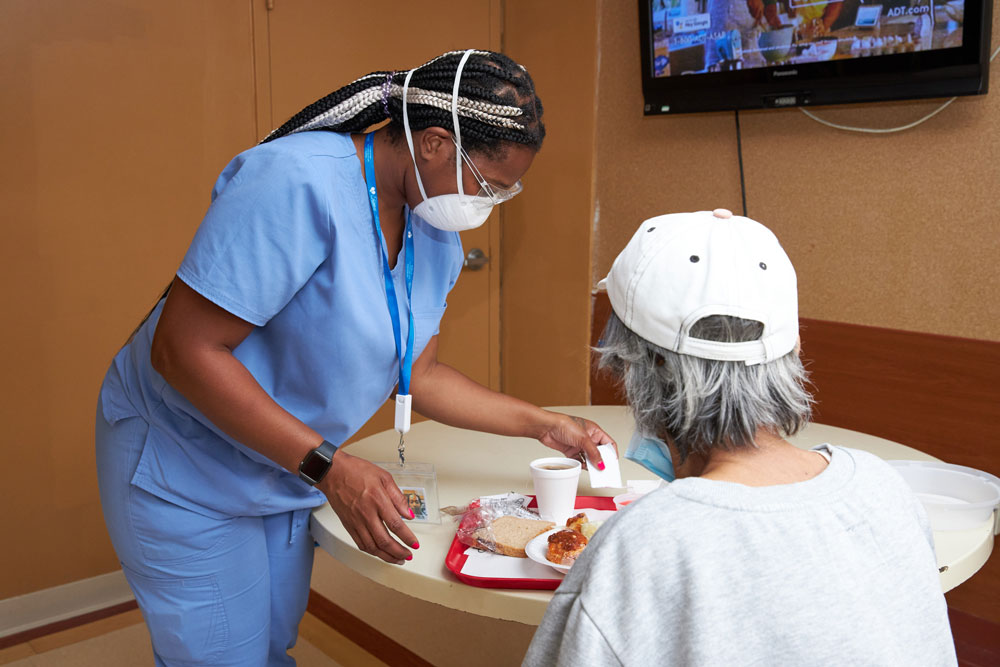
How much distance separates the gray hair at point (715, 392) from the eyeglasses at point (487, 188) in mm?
519

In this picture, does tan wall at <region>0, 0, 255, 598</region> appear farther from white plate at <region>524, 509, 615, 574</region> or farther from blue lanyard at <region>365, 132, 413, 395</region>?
white plate at <region>524, 509, 615, 574</region>

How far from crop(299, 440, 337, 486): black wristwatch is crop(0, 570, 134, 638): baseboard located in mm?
1847

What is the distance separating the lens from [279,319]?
134 cm

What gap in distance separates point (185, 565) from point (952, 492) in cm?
136

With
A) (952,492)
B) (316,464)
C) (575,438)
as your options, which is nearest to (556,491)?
(575,438)

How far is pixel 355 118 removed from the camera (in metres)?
1.44

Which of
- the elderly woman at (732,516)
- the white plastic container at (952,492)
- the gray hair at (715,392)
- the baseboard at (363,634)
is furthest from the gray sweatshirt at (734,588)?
the baseboard at (363,634)

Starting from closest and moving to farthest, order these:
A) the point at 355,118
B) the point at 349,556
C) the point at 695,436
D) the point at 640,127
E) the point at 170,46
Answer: the point at 695,436
the point at 349,556
the point at 355,118
the point at 170,46
the point at 640,127

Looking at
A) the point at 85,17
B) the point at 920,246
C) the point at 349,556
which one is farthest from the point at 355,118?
the point at 920,246

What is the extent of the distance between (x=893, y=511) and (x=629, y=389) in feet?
1.02

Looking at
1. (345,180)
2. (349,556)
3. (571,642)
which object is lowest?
(349,556)

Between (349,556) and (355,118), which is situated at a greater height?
(355,118)

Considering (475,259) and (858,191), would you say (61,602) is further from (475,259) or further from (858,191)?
(858,191)

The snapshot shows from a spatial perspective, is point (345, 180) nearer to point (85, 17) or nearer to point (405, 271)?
point (405, 271)
